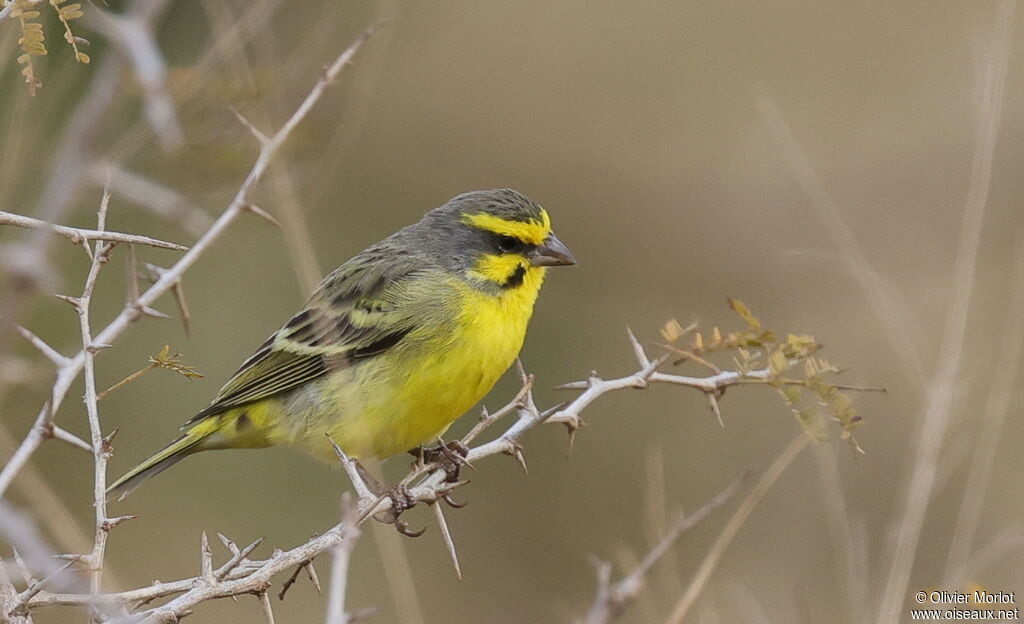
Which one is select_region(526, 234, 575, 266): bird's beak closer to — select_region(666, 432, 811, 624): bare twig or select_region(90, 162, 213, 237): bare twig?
select_region(666, 432, 811, 624): bare twig

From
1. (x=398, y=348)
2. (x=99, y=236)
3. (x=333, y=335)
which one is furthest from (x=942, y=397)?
(x=99, y=236)

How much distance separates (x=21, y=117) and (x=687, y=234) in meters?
7.04

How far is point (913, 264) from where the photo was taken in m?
9.84

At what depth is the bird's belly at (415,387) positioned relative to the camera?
5109 mm

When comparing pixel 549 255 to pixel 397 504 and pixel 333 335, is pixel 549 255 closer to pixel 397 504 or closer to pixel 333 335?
pixel 333 335

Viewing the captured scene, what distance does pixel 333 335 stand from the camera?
18.1 ft

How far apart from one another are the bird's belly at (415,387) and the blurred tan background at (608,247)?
143 cm

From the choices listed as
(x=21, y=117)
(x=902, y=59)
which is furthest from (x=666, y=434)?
(x=21, y=117)

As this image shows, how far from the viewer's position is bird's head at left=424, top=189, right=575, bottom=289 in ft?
18.1

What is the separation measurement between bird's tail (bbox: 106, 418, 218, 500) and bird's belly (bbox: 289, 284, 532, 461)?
0.39 m

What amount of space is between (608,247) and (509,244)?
5367mm

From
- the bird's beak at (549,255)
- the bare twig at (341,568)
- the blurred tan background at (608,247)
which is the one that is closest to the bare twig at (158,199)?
the bare twig at (341,568)

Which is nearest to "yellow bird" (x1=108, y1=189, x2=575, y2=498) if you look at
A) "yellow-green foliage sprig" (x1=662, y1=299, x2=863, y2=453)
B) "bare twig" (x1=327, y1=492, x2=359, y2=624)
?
"yellow-green foliage sprig" (x1=662, y1=299, x2=863, y2=453)

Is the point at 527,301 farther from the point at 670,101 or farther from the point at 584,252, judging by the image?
the point at 670,101
